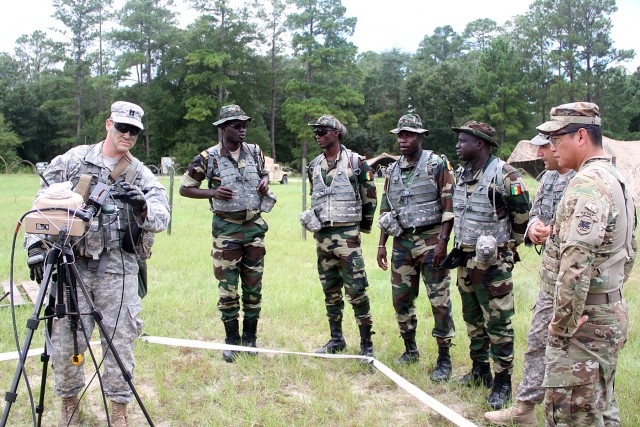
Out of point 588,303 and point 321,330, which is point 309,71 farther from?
point 588,303

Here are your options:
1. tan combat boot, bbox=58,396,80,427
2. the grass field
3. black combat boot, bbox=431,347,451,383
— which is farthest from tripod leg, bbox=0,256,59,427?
black combat boot, bbox=431,347,451,383

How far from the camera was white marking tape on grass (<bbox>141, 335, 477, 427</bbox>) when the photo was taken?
144 inches

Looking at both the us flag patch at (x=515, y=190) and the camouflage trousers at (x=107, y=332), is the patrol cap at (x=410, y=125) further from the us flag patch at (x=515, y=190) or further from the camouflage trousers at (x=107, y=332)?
the camouflage trousers at (x=107, y=332)

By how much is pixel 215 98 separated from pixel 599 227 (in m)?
44.6

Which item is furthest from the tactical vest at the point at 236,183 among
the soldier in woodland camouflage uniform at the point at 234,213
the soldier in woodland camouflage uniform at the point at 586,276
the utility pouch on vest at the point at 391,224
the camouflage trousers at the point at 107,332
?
the soldier in woodland camouflage uniform at the point at 586,276

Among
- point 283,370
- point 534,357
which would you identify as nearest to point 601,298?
point 534,357

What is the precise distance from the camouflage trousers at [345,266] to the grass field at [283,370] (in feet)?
1.73

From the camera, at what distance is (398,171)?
477 centimetres

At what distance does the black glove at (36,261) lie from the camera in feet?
9.83

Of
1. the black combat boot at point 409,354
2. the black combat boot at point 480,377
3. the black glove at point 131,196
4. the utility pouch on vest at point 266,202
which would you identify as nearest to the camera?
the black glove at point 131,196

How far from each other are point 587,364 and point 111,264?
2.79 metres

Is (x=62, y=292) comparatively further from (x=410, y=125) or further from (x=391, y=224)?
(x=410, y=125)

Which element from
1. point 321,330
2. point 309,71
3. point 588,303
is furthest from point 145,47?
point 588,303

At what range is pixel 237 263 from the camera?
5145mm
